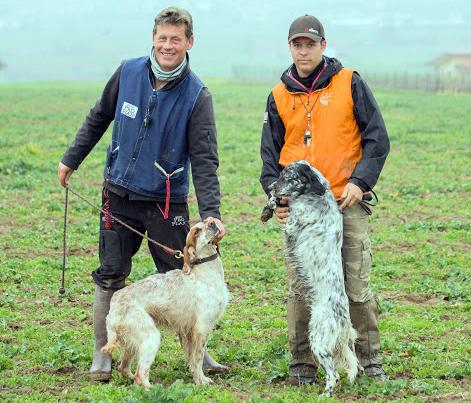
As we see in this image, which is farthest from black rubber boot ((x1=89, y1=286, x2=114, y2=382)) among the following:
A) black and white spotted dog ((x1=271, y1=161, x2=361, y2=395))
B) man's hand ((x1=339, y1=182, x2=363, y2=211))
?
man's hand ((x1=339, y1=182, x2=363, y2=211))

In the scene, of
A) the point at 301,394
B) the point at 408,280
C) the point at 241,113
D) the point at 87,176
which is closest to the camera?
the point at 301,394

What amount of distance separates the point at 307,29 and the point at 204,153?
1207 millimetres

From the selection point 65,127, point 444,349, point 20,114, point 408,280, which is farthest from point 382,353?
point 20,114

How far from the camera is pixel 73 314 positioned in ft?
30.2

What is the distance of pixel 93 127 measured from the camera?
736cm

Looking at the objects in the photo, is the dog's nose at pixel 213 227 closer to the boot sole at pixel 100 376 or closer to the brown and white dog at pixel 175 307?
the brown and white dog at pixel 175 307

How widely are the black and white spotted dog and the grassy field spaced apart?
398 mm

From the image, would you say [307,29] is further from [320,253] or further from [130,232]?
[130,232]

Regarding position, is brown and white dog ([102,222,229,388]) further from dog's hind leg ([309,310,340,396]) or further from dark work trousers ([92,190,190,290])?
dog's hind leg ([309,310,340,396])

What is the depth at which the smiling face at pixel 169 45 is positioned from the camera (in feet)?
22.2

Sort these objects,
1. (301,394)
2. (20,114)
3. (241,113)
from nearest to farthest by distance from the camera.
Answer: (301,394)
(20,114)
(241,113)

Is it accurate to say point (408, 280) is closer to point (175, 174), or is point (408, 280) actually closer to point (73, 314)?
point (73, 314)

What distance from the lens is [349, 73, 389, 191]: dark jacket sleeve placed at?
666cm

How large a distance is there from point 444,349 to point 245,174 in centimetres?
1156
